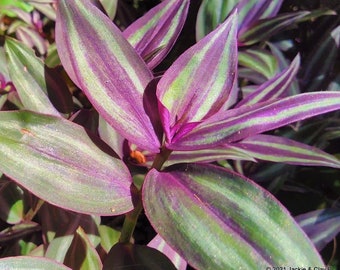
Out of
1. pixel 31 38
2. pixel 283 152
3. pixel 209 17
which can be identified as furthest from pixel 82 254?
pixel 31 38

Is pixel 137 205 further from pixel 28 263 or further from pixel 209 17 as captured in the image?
pixel 209 17

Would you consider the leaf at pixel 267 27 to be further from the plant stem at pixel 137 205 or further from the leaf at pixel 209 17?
the plant stem at pixel 137 205

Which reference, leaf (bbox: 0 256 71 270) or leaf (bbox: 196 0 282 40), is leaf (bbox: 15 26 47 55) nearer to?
leaf (bbox: 196 0 282 40)

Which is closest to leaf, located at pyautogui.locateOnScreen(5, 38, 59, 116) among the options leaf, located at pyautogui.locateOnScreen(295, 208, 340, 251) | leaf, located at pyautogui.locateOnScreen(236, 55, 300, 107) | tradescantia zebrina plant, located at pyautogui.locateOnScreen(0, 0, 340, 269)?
tradescantia zebrina plant, located at pyautogui.locateOnScreen(0, 0, 340, 269)

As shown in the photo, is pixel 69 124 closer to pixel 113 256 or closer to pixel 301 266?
Answer: pixel 113 256

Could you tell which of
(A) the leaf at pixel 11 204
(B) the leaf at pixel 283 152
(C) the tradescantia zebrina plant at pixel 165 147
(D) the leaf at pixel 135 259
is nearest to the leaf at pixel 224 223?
(C) the tradescantia zebrina plant at pixel 165 147

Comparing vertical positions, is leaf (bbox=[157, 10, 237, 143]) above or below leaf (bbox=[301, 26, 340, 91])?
above

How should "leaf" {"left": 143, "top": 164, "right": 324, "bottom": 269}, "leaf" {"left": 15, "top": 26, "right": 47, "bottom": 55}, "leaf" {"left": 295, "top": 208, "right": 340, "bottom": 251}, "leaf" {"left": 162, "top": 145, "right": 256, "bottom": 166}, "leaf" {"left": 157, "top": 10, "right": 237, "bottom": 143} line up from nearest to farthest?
"leaf" {"left": 143, "top": 164, "right": 324, "bottom": 269} < "leaf" {"left": 157, "top": 10, "right": 237, "bottom": 143} < "leaf" {"left": 162, "top": 145, "right": 256, "bottom": 166} < "leaf" {"left": 295, "top": 208, "right": 340, "bottom": 251} < "leaf" {"left": 15, "top": 26, "right": 47, "bottom": 55}
